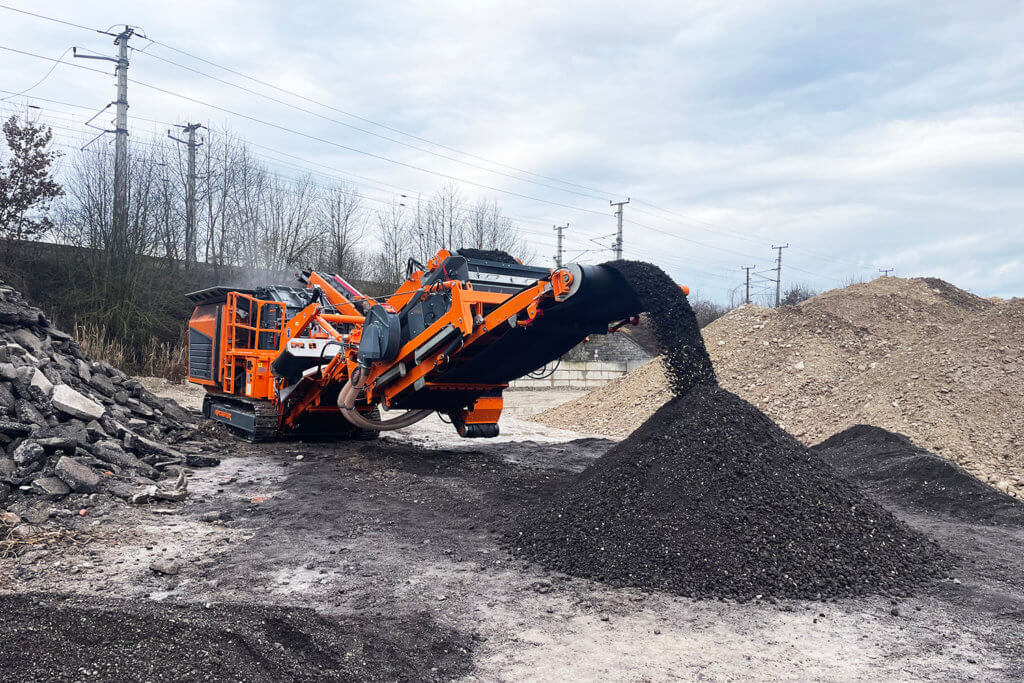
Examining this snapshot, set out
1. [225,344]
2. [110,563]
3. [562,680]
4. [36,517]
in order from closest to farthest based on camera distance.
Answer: [562,680], [110,563], [36,517], [225,344]

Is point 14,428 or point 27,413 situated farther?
point 27,413

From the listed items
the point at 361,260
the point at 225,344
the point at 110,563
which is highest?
the point at 361,260

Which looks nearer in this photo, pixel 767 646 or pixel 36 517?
pixel 767 646

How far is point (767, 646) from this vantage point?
3.38 meters

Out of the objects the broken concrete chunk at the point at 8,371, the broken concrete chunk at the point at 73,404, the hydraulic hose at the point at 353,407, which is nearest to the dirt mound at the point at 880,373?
the hydraulic hose at the point at 353,407

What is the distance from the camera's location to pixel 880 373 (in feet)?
37.4

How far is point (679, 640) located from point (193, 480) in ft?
16.8

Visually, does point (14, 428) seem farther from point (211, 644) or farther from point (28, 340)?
point (211, 644)

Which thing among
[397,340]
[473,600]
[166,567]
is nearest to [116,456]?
[166,567]

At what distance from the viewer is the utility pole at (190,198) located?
21500 mm

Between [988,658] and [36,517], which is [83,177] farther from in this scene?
[988,658]

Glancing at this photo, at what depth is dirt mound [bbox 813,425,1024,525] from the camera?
629 centimetres

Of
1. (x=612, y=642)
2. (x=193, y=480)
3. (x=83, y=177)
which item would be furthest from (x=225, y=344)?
(x=83, y=177)

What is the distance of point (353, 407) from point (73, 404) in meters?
2.65
